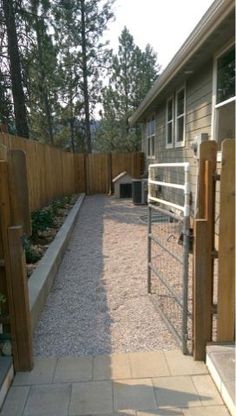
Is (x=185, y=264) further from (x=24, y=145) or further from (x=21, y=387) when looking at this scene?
(x=24, y=145)

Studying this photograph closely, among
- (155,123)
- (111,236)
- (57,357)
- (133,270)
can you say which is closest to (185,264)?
(57,357)

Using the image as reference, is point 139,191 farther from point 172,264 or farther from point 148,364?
point 148,364

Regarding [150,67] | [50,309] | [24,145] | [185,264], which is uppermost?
[150,67]

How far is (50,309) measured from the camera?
359cm

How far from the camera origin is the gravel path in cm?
288

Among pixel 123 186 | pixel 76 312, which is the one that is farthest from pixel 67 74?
pixel 76 312

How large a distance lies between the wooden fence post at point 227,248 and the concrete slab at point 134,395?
1.99 feet

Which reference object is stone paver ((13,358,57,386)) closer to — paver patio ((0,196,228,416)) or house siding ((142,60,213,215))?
paver patio ((0,196,228,416))

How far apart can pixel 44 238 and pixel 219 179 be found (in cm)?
407

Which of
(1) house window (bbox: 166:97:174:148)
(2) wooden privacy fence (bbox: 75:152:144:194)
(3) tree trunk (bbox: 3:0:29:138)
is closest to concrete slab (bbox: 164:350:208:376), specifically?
(1) house window (bbox: 166:97:174:148)

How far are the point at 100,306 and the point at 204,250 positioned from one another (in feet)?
5.30

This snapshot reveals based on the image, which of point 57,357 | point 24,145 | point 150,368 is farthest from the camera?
point 24,145

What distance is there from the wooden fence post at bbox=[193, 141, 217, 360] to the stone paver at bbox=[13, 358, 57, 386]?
1031mm

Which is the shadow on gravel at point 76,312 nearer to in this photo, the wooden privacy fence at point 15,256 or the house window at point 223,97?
the wooden privacy fence at point 15,256
